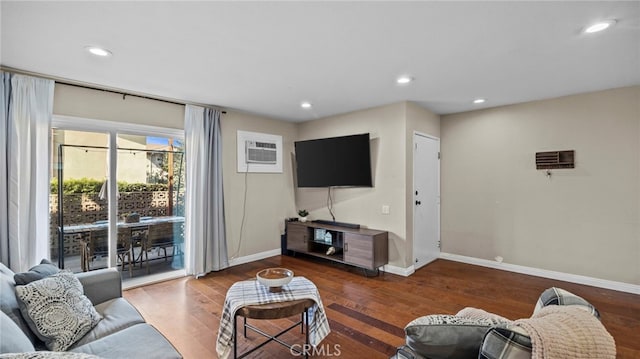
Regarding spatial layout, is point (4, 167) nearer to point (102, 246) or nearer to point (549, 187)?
point (102, 246)

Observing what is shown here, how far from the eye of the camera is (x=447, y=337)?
115 cm

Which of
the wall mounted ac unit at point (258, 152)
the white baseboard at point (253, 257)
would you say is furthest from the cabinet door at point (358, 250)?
the wall mounted ac unit at point (258, 152)

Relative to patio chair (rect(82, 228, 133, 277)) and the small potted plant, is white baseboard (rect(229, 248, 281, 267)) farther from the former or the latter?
patio chair (rect(82, 228, 133, 277))

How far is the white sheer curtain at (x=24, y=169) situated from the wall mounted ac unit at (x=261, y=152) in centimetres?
241

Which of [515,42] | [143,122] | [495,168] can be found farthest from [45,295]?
[495,168]

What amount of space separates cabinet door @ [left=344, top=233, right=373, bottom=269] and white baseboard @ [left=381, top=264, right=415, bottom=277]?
1.44ft

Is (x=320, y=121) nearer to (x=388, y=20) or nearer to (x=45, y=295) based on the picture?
(x=388, y=20)

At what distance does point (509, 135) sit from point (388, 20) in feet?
10.6

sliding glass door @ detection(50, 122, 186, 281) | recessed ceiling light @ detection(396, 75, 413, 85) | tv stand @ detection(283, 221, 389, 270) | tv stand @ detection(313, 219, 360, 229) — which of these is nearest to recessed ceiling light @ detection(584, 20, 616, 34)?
recessed ceiling light @ detection(396, 75, 413, 85)

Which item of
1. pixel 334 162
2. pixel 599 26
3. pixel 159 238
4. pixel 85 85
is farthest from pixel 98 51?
pixel 599 26

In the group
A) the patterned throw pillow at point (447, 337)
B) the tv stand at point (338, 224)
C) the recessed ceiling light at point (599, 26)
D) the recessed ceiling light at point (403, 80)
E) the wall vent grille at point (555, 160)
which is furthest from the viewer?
the tv stand at point (338, 224)

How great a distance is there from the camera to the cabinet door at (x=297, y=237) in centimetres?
481

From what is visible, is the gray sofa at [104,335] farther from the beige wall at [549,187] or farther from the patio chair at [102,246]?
the beige wall at [549,187]

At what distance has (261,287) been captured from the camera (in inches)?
86.5
